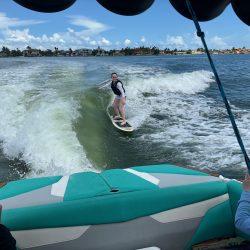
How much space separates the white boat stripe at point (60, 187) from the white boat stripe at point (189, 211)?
567mm

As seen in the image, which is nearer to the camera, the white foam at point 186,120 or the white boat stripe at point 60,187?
the white boat stripe at point 60,187

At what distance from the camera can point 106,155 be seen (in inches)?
295

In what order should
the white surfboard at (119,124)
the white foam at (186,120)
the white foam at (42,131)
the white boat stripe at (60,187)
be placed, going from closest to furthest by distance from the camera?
the white boat stripe at (60,187)
the white foam at (42,131)
the white foam at (186,120)
the white surfboard at (119,124)

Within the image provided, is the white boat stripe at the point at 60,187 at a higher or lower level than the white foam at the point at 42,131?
higher

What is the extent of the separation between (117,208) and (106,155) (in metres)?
5.04

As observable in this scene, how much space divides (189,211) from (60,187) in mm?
819

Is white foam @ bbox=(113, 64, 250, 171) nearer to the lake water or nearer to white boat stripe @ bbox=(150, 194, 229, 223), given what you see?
the lake water

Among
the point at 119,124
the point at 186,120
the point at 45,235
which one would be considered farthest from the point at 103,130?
the point at 45,235

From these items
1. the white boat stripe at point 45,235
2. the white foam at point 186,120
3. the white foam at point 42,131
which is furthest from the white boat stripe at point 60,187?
the white foam at point 186,120

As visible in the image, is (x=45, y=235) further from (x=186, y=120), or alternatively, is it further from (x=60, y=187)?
(x=186, y=120)

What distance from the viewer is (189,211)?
2.61 metres

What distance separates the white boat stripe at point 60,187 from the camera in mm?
2539

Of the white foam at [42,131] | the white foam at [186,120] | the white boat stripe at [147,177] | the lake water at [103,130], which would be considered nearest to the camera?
the white boat stripe at [147,177]

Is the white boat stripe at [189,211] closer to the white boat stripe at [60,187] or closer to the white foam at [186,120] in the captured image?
the white boat stripe at [60,187]
